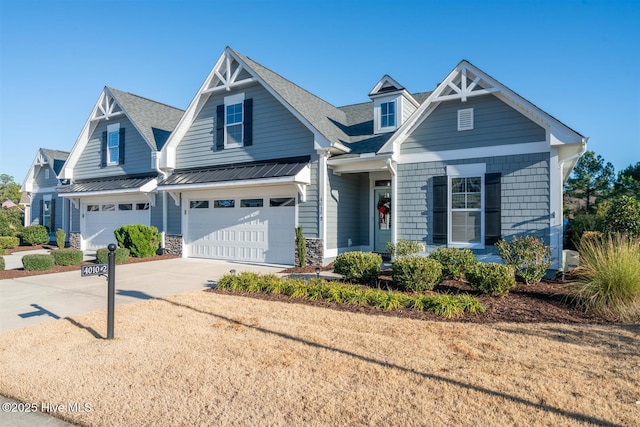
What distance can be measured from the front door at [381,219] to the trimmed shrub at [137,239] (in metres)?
8.58

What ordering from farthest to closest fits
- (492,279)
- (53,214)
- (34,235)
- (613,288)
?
(53,214)
(34,235)
(492,279)
(613,288)

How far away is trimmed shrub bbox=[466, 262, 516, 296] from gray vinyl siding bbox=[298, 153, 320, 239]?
5575mm

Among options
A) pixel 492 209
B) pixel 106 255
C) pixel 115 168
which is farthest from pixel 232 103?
pixel 492 209

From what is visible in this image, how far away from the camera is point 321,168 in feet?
39.3

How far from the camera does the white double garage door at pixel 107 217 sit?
16656 millimetres

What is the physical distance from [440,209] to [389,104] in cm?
466

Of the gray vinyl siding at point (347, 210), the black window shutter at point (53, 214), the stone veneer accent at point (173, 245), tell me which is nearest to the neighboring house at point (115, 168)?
the stone veneer accent at point (173, 245)

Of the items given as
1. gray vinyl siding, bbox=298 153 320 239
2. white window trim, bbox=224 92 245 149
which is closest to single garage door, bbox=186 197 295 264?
gray vinyl siding, bbox=298 153 320 239

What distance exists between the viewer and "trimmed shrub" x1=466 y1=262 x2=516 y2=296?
23.2 ft

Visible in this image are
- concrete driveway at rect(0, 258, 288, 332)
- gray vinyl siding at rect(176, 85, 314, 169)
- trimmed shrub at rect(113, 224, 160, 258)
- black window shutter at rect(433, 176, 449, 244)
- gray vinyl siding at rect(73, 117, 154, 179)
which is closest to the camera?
concrete driveway at rect(0, 258, 288, 332)

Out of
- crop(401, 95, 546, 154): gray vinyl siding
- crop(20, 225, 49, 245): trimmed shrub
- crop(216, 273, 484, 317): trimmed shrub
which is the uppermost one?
crop(401, 95, 546, 154): gray vinyl siding

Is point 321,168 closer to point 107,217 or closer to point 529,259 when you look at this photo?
point 529,259

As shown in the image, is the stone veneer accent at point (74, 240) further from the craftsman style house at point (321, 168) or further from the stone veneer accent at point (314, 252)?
the stone veneer accent at point (314, 252)

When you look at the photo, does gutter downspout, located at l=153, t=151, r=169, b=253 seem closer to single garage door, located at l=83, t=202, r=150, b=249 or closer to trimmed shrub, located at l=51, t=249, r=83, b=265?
single garage door, located at l=83, t=202, r=150, b=249
